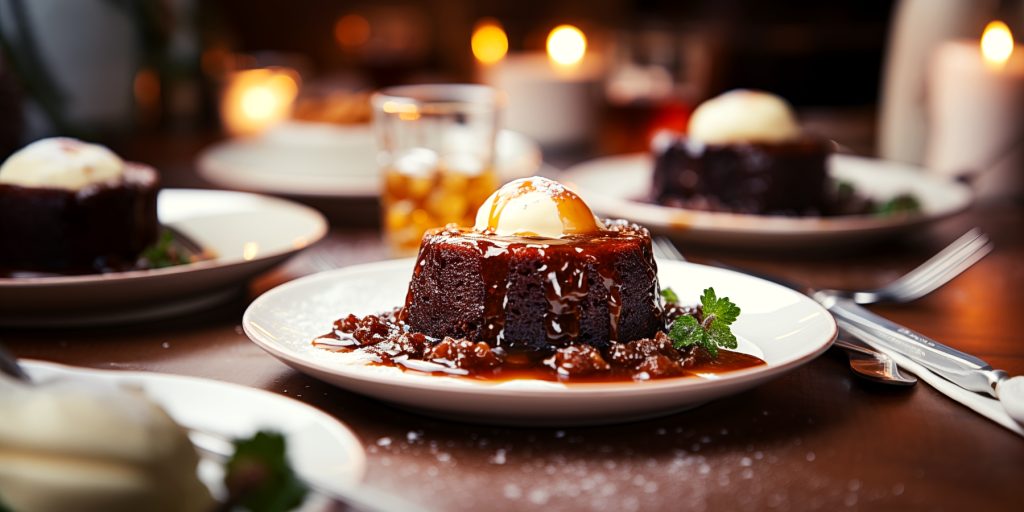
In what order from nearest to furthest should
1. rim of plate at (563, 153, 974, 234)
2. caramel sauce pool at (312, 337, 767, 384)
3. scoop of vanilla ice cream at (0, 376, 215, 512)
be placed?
scoop of vanilla ice cream at (0, 376, 215, 512), caramel sauce pool at (312, 337, 767, 384), rim of plate at (563, 153, 974, 234)

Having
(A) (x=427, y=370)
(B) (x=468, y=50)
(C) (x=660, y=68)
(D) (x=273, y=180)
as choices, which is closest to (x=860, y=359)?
(A) (x=427, y=370)

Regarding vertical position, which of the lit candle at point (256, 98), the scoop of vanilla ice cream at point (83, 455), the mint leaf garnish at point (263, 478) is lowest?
the lit candle at point (256, 98)

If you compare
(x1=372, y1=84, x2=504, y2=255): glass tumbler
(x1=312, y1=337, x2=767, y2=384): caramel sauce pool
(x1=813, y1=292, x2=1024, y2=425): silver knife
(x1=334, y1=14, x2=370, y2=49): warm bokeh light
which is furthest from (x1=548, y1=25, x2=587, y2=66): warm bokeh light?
(x1=312, y1=337, x2=767, y2=384): caramel sauce pool

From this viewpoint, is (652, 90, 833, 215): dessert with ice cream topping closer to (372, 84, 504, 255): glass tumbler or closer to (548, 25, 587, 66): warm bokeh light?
(372, 84, 504, 255): glass tumbler

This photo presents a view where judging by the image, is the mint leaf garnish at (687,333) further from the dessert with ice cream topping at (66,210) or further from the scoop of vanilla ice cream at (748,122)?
the scoop of vanilla ice cream at (748,122)

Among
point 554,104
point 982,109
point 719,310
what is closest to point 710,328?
point 719,310

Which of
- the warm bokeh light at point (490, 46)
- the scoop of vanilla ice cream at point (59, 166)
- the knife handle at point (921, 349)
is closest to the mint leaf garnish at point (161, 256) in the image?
the scoop of vanilla ice cream at point (59, 166)

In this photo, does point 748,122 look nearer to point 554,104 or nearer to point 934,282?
point 934,282
